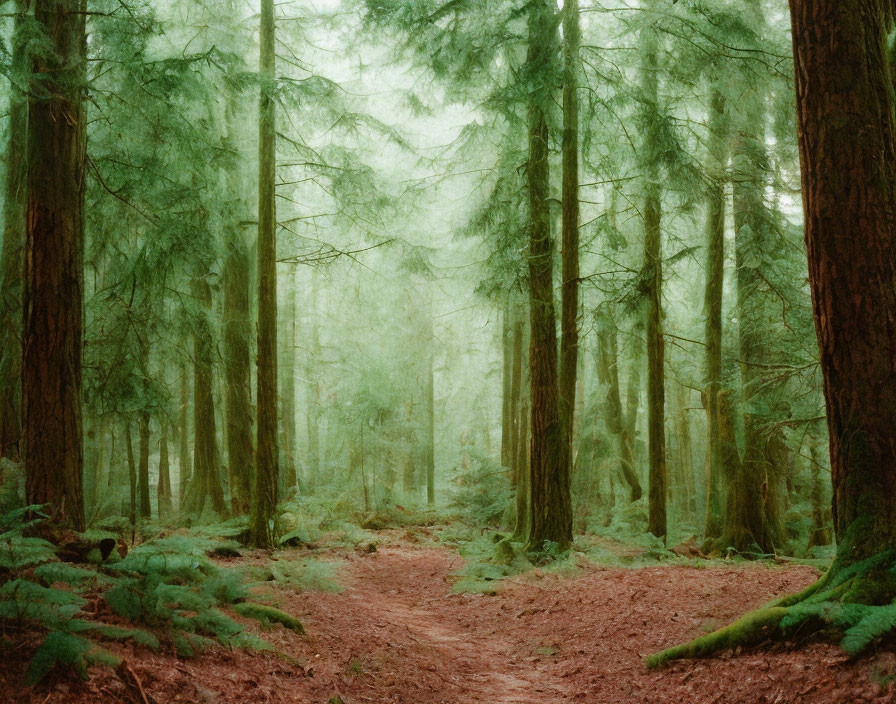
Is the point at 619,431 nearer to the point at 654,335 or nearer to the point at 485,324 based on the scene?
the point at 654,335

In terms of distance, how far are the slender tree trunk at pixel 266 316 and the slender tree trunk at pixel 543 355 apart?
13.9ft

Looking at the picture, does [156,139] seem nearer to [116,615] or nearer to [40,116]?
[40,116]

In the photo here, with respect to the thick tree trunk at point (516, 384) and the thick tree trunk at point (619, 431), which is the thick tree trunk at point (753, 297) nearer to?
the thick tree trunk at point (619, 431)

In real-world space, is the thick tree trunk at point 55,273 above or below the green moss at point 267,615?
above

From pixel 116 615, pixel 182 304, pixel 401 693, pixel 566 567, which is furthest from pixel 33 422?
pixel 566 567

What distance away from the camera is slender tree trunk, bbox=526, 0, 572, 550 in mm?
9125

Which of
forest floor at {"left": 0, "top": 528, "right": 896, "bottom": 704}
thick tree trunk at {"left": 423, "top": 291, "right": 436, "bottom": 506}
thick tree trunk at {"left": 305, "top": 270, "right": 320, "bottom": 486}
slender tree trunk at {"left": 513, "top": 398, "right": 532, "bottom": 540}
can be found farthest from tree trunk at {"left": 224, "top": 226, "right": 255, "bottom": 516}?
thick tree trunk at {"left": 423, "top": 291, "right": 436, "bottom": 506}

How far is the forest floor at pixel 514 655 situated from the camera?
319 cm

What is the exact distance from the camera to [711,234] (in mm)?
11266

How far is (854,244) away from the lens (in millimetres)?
4012

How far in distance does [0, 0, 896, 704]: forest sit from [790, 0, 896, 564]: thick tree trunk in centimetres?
2

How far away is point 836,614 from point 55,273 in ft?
21.6

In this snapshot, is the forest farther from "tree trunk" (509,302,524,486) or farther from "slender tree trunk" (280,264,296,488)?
"slender tree trunk" (280,264,296,488)

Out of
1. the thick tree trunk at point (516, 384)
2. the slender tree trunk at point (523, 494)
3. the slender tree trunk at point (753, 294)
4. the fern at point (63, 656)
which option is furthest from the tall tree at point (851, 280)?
the thick tree trunk at point (516, 384)
